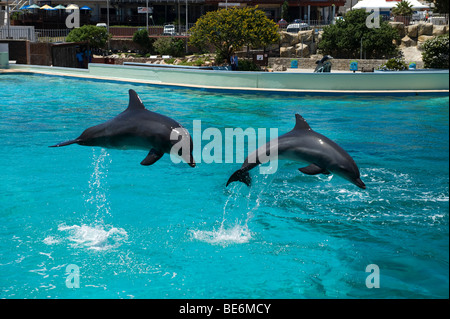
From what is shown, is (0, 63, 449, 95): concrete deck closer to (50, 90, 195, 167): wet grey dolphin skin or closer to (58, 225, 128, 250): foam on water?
(58, 225, 128, 250): foam on water

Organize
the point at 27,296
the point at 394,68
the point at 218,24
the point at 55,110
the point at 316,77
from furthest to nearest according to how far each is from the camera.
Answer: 1. the point at 218,24
2. the point at 394,68
3. the point at 316,77
4. the point at 55,110
5. the point at 27,296

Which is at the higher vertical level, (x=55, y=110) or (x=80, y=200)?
(x=55, y=110)

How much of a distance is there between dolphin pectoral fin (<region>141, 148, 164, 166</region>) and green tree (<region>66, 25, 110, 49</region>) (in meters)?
39.3

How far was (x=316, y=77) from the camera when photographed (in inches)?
842

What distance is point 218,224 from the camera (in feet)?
28.7

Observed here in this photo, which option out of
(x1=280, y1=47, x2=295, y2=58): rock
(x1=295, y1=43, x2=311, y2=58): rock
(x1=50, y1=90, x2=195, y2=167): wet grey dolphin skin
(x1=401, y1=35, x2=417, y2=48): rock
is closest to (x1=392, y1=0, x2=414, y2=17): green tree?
(x1=401, y1=35, x2=417, y2=48): rock

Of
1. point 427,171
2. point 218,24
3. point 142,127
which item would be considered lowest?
point 427,171

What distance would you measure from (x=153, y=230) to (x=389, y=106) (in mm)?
12728

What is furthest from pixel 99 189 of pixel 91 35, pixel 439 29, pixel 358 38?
pixel 439 29

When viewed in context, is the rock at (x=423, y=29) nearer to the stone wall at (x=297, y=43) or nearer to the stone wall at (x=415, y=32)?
the stone wall at (x=415, y=32)

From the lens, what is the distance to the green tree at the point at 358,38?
43000 mm

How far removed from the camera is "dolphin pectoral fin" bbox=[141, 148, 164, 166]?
5734 mm

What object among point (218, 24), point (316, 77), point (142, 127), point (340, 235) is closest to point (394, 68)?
point (316, 77)

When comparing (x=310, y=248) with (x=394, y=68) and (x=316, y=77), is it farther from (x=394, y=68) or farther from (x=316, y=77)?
(x=394, y=68)
